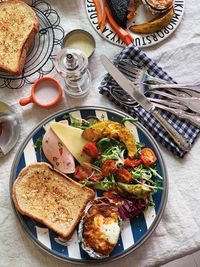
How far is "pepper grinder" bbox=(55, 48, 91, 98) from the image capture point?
1.60 metres

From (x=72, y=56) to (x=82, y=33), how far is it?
6.1 inches

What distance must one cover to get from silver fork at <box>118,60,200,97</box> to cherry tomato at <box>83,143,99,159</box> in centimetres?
24

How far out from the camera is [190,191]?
1625 millimetres

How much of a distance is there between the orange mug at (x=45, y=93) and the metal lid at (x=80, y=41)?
127mm

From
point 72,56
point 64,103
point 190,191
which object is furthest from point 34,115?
point 190,191

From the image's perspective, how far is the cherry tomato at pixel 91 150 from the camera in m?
1.57

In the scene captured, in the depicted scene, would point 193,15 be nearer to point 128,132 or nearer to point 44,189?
point 128,132

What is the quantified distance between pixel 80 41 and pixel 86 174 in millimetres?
425

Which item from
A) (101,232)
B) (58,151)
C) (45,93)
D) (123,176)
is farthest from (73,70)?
(101,232)

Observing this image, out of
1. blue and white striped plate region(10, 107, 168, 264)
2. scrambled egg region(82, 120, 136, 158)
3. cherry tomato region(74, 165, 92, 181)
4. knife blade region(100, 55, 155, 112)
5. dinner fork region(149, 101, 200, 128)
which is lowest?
blue and white striped plate region(10, 107, 168, 264)

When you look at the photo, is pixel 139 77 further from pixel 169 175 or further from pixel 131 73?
pixel 169 175

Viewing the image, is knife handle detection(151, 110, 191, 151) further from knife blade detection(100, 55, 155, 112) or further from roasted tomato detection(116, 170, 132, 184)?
roasted tomato detection(116, 170, 132, 184)

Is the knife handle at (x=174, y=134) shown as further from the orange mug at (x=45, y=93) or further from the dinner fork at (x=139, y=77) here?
the orange mug at (x=45, y=93)

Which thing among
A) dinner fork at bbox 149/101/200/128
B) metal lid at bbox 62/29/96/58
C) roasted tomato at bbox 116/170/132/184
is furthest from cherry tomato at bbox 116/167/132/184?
metal lid at bbox 62/29/96/58
